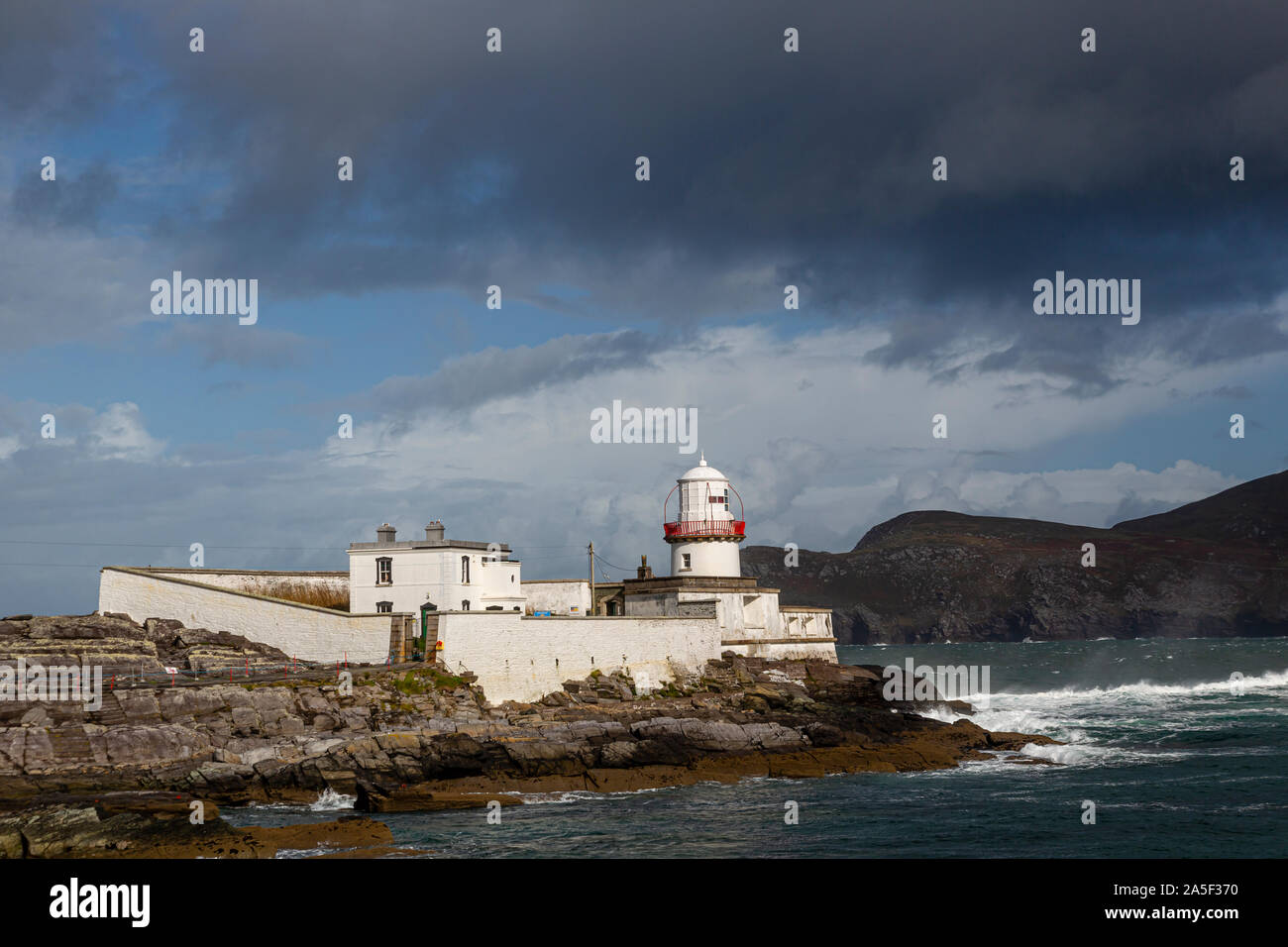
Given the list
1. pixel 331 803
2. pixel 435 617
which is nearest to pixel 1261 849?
pixel 331 803

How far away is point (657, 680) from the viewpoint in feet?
139

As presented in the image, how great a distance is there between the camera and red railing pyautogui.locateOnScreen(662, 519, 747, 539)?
160 ft

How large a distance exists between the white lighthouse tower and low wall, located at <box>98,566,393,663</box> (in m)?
15.5

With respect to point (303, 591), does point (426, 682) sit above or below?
below

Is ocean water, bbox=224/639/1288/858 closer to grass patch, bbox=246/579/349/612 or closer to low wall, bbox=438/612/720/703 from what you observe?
low wall, bbox=438/612/720/703

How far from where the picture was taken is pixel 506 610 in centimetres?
3981

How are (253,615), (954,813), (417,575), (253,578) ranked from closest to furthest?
(954,813), (253,615), (417,575), (253,578)

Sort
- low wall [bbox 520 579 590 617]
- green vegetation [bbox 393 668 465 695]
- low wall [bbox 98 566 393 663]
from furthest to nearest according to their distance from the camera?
low wall [bbox 520 579 590 617], low wall [bbox 98 566 393 663], green vegetation [bbox 393 668 465 695]

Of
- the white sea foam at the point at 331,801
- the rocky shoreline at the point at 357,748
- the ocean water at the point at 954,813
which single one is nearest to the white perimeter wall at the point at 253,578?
the rocky shoreline at the point at 357,748

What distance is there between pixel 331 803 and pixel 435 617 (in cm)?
1055

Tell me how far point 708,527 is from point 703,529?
25 cm

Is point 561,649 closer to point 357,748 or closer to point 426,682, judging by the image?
point 426,682

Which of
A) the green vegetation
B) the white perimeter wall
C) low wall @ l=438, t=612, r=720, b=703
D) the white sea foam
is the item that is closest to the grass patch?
the white perimeter wall

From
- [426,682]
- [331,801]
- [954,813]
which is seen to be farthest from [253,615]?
[954,813]
